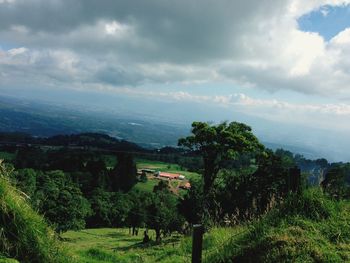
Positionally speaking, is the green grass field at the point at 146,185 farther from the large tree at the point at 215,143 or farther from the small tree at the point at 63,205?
the large tree at the point at 215,143

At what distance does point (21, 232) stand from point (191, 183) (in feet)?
120

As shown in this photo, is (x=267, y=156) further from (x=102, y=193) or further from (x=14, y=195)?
(x=102, y=193)

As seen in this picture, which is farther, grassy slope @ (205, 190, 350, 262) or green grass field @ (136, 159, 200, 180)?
green grass field @ (136, 159, 200, 180)

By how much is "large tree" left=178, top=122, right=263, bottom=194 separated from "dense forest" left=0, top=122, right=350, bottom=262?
0.08 meters

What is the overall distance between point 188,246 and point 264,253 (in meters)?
4.46

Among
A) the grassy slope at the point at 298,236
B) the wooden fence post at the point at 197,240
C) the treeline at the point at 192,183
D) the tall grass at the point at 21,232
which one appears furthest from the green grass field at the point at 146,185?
the tall grass at the point at 21,232

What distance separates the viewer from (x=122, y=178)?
340 ft

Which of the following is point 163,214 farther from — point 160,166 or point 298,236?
point 160,166

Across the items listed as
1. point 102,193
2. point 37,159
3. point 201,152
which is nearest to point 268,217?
point 201,152

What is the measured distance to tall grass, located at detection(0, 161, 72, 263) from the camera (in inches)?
235

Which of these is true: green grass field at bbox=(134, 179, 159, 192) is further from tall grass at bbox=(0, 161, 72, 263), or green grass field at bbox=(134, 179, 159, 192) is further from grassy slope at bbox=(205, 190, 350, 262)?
tall grass at bbox=(0, 161, 72, 263)

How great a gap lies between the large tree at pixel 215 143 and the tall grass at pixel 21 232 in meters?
24.0

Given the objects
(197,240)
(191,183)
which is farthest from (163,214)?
(197,240)

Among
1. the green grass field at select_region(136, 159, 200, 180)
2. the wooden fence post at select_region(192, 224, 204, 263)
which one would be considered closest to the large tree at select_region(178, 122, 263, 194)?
the wooden fence post at select_region(192, 224, 204, 263)
